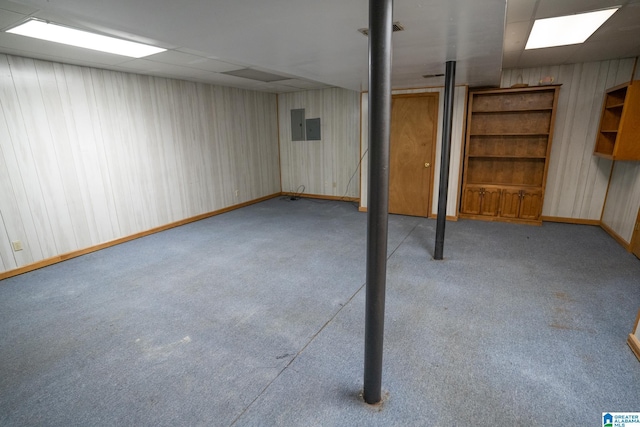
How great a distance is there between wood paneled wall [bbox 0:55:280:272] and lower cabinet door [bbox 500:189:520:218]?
4.82 metres

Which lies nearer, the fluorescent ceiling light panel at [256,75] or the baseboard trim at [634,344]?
the baseboard trim at [634,344]

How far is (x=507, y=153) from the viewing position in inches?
199

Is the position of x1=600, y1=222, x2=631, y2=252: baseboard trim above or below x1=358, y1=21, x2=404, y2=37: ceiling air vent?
below

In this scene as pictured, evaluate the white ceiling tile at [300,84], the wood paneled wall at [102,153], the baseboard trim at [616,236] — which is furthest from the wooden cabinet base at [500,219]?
the wood paneled wall at [102,153]

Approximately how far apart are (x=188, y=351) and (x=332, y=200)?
5017 mm

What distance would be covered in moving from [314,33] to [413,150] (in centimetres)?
347

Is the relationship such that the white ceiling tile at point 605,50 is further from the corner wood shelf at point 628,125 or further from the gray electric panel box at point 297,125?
the gray electric panel box at point 297,125

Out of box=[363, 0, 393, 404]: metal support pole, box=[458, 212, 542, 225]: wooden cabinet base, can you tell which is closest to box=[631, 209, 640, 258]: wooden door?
box=[458, 212, 542, 225]: wooden cabinet base

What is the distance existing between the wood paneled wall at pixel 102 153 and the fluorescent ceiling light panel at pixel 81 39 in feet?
3.11

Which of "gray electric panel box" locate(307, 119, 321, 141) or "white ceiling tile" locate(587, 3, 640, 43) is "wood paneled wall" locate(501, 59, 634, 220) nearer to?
"white ceiling tile" locate(587, 3, 640, 43)

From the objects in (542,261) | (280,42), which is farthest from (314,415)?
(542,261)

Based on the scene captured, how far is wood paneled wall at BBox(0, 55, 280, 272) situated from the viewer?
3.43 meters

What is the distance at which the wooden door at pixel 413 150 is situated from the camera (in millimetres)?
5133

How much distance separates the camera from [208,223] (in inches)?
210
